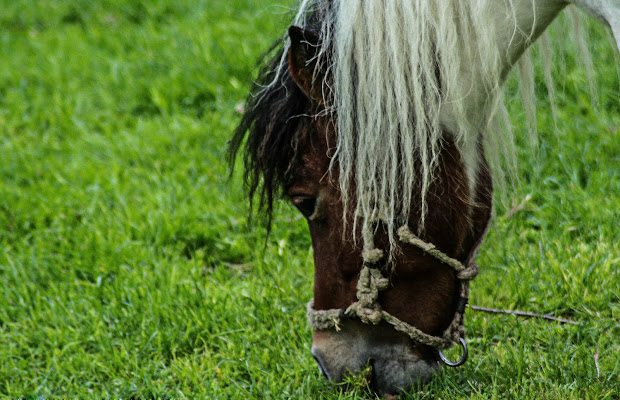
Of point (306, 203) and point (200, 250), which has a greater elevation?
point (306, 203)

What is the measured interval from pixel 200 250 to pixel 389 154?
1660 millimetres

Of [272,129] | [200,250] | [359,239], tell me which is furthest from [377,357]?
[200,250]

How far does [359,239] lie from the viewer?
79.4 inches

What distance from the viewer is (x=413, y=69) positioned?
6.07 ft

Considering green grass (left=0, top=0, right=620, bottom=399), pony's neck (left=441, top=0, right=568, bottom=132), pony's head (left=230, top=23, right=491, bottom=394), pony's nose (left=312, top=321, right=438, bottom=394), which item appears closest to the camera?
pony's neck (left=441, top=0, right=568, bottom=132)

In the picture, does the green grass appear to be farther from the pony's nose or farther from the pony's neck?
the pony's neck

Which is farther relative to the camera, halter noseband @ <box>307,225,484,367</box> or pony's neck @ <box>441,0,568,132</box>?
halter noseband @ <box>307,225,484,367</box>

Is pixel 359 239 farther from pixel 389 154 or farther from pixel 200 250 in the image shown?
pixel 200 250

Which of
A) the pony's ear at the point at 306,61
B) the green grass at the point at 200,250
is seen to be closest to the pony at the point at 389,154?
the pony's ear at the point at 306,61

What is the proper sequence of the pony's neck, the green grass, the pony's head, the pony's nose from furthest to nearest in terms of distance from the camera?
the green grass
the pony's nose
the pony's head
the pony's neck

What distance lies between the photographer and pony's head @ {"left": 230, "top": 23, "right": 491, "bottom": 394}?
6.53 ft

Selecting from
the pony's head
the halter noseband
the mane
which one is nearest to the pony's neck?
the mane

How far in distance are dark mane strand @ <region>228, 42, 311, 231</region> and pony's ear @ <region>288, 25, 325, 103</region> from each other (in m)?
0.06

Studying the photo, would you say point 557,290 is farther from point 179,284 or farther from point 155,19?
point 155,19
